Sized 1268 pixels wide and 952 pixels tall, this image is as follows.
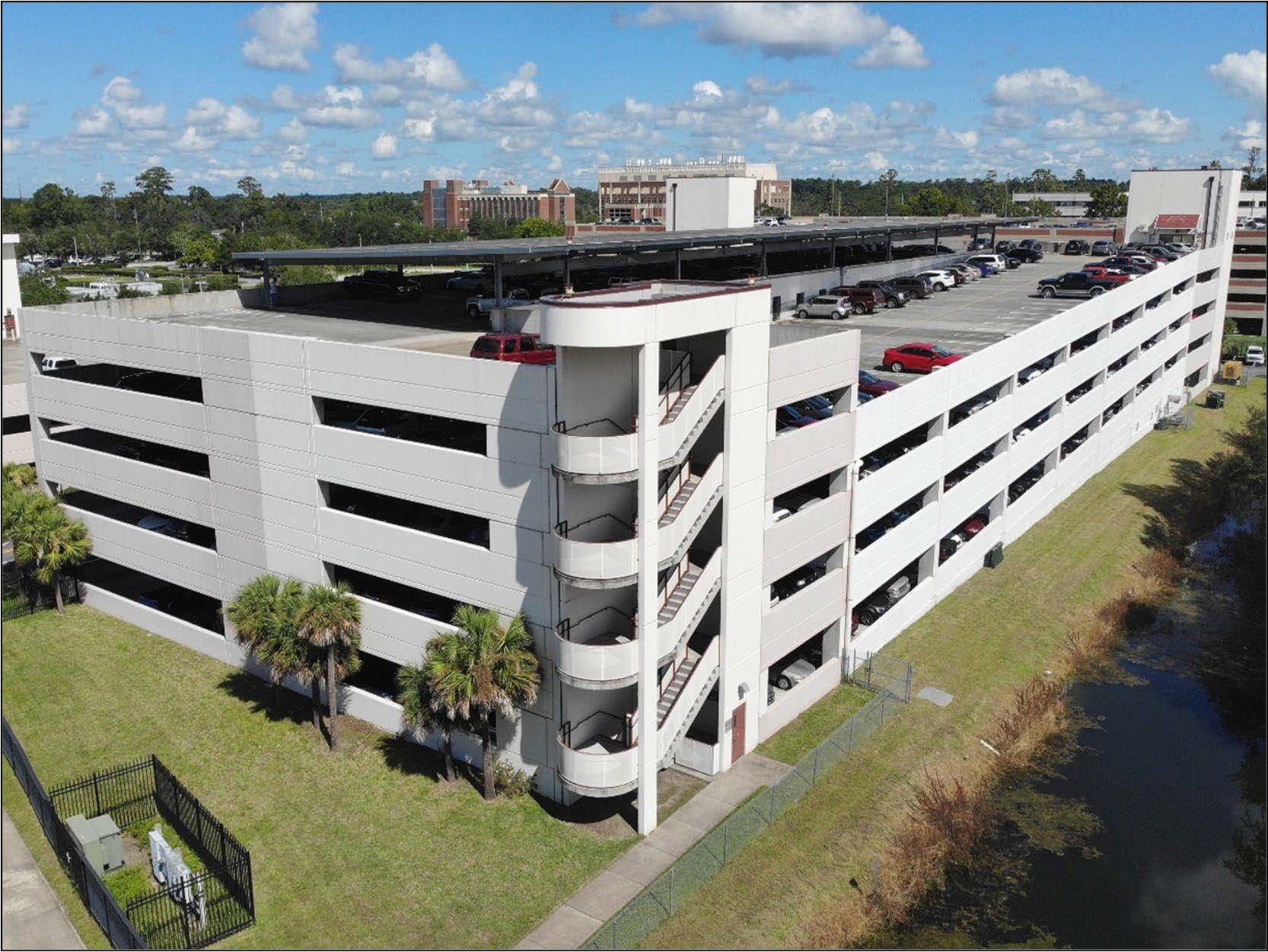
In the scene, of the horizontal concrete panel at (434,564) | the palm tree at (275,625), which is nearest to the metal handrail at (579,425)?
the horizontal concrete panel at (434,564)

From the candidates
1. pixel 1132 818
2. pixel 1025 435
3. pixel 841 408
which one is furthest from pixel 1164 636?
pixel 841 408

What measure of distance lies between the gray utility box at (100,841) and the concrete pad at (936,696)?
25417 millimetres

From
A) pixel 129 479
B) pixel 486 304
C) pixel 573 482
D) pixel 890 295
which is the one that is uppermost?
pixel 486 304

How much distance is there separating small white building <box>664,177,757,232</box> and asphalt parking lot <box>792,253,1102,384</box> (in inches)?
694

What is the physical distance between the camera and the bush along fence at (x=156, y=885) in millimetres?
24906

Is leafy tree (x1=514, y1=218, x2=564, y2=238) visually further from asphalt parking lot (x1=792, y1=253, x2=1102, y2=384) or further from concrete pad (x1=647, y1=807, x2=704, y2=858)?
concrete pad (x1=647, y1=807, x2=704, y2=858)

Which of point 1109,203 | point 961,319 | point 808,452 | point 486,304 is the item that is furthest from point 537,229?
point 808,452

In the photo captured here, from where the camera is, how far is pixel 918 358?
153 ft

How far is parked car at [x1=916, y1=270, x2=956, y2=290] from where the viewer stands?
240ft

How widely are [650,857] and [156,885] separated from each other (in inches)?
494

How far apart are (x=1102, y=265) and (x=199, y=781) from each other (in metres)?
66.8

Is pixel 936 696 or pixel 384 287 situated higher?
pixel 384 287

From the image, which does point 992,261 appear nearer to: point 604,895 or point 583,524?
point 583,524

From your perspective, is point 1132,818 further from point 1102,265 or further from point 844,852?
point 1102,265
